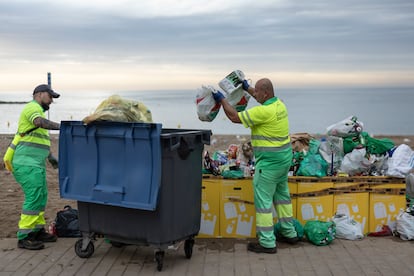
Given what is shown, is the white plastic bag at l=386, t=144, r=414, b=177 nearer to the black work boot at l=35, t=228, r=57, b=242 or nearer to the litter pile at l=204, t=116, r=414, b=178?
the litter pile at l=204, t=116, r=414, b=178

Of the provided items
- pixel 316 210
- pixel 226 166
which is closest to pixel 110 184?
pixel 226 166

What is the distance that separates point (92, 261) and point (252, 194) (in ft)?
6.78

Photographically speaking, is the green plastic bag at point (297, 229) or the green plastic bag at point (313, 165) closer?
the green plastic bag at point (297, 229)

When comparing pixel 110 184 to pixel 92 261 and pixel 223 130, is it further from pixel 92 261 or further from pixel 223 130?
pixel 223 130

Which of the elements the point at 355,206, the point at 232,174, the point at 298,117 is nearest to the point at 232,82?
the point at 232,174

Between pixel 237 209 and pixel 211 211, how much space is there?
12.6 inches

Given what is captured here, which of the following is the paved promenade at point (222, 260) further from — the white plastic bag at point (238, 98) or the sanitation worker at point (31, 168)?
the white plastic bag at point (238, 98)

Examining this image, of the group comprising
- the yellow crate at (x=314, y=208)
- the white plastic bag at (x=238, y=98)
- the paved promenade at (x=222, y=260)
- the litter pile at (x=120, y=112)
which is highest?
the white plastic bag at (x=238, y=98)

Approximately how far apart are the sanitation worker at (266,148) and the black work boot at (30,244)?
7.82 ft

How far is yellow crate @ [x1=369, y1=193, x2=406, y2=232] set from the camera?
22.5ft

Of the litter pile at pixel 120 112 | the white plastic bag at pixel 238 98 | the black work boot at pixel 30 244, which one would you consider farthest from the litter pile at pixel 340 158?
the black work boot at pixel 30 244

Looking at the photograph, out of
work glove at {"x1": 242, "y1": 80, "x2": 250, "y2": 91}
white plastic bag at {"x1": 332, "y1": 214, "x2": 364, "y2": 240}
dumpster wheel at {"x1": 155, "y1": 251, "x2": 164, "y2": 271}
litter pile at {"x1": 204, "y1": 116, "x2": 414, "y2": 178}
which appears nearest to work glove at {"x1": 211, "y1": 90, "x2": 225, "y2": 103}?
work glove at {"x1": 242, "y1": 80, "x2": 250, "y2": 91}

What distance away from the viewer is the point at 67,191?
19.2 ft

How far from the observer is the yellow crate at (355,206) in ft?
22.3
